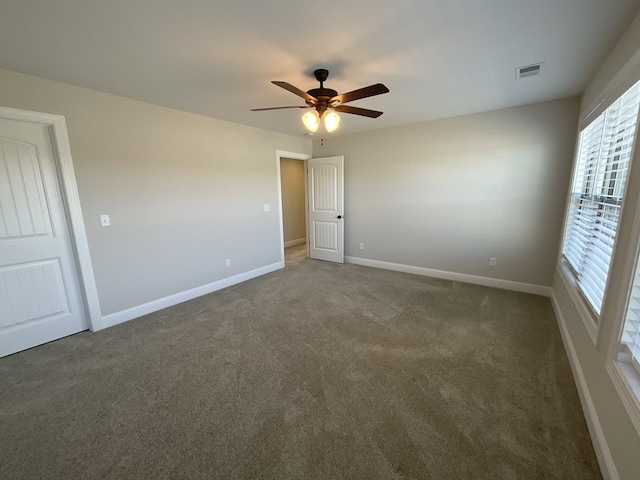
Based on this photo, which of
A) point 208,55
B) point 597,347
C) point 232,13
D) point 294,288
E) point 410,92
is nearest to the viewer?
point 232,13

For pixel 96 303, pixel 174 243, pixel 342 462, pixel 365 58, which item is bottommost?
pixel 342 462

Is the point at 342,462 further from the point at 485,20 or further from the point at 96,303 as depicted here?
the point at 96,303

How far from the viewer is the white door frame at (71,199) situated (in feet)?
7.50

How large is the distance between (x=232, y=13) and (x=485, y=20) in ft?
4.99

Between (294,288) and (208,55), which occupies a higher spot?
(208,55)

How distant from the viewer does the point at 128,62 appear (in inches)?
80.7

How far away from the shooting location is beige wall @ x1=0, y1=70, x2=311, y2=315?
2562 millimetres

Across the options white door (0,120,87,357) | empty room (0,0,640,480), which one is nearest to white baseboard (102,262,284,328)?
empty room (0,0,640,480)

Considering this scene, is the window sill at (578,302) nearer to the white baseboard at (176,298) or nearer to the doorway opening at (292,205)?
the white baseboard at (176,298)

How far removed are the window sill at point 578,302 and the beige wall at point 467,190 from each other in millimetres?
635

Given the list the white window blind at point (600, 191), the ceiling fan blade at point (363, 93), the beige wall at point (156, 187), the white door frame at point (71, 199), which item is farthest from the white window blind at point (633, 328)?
the white door frame at point (71, 199)

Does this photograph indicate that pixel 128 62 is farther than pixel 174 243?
No

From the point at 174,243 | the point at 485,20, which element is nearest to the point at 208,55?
the point at 485,20

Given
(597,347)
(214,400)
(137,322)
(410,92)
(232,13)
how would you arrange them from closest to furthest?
(232,13) < (597,347) < (214,400) < (410,92) < (137,322)
